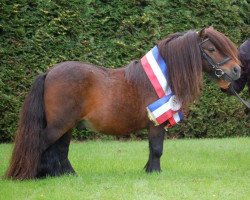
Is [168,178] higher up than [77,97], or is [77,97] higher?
[77,97]

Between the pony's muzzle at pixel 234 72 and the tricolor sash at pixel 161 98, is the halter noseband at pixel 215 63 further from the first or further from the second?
the tricolor sash at pixel 161 98

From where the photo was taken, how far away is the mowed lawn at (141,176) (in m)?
5.82

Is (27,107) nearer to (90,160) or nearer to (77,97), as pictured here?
(77,97)

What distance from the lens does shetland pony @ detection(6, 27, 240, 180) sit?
6578 mm

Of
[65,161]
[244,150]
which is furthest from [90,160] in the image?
[244,150]

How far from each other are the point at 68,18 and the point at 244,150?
3.92 meters

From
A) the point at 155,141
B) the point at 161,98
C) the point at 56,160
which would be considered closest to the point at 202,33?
the point at 161,98

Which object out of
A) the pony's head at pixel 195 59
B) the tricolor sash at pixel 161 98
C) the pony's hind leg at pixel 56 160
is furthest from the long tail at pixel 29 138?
the pony's head at pixel 195 59

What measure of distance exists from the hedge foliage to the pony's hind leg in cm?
360

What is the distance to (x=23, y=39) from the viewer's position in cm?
1020

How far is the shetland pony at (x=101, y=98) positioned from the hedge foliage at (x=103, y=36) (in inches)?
142

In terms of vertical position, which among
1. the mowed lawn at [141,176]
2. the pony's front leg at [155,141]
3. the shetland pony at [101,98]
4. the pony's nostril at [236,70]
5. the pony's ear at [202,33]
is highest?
the pony's ear at [202,33]

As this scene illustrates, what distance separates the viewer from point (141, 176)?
21.9 ft

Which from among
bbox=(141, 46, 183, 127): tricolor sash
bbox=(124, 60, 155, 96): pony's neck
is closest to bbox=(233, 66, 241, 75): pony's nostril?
bbox=(141, 46, 183, 127): tricolor sash
